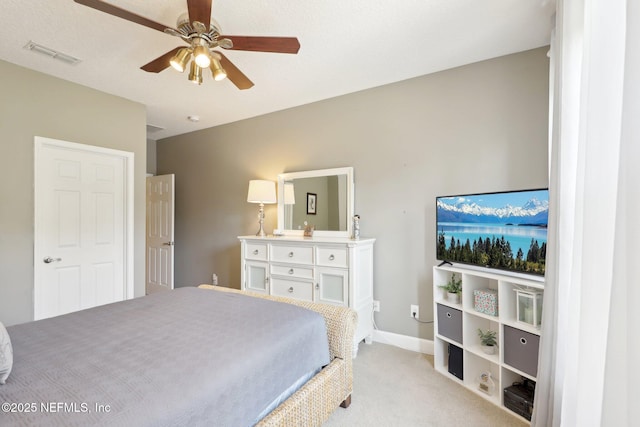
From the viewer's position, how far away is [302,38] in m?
2.12

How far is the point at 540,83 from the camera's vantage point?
2.22m

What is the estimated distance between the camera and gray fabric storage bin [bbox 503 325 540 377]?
173 cm

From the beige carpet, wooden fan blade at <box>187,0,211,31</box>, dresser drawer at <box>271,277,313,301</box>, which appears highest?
wooden fan blade at <box>187,0,211,31</box>

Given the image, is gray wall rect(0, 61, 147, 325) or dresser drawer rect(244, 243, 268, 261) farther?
dresser drawer rect(244, 243, 268, 261)

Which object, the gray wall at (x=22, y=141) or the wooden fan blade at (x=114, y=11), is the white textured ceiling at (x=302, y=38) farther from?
the wooden fan blade at (x=114, y=11)

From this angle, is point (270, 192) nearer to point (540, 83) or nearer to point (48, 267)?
point (48, 267)

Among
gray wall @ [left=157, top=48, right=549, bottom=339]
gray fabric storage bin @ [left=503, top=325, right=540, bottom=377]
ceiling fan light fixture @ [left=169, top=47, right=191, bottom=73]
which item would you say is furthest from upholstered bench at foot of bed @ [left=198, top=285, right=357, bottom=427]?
ceiling fan light fixture @ [left=169, top=47, right=191, bottom=73]

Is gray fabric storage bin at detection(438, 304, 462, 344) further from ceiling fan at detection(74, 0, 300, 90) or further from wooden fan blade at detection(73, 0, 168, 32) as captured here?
wooden fan blade at detection(73, 0, 168, 32)

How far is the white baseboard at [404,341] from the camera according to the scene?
Result: 8.73 feet

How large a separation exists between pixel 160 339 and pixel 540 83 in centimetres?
301

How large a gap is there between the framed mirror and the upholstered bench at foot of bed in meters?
1.31

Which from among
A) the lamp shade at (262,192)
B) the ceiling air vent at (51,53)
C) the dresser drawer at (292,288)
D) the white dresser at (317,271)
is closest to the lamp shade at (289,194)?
the lamp shade at (262,192)

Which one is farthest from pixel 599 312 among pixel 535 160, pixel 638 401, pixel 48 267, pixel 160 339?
pixel 48 267

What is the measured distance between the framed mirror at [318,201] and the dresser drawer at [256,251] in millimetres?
419
